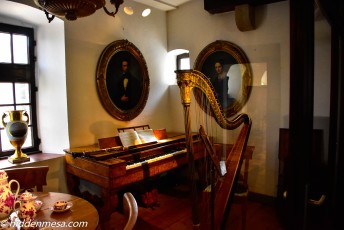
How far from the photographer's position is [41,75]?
10.1ft

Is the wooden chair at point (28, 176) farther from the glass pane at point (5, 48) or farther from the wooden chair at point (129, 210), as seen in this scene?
the glass pane at point (5, 48)

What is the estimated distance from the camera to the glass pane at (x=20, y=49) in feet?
9.53

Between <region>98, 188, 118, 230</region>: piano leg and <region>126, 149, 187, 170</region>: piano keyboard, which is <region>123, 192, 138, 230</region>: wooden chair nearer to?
<region>98, 188, 118, 230</region>: piano leg

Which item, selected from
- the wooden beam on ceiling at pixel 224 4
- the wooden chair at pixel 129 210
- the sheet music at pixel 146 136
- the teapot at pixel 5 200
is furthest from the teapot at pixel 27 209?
the wooden beam on ceiling at pixel 224 4

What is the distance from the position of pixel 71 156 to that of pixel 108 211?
73cm

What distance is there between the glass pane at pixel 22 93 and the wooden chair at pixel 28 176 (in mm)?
1151

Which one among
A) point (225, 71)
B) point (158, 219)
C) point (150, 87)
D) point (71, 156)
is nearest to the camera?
point (71, 156)

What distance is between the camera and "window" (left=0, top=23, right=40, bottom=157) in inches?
110

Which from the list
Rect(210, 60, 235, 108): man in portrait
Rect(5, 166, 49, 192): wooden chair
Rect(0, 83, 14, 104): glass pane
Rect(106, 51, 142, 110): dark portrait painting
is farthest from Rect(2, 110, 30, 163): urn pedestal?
Rect(210, 60, 235, 108): man in portrait

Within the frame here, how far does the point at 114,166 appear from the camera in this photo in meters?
2.37

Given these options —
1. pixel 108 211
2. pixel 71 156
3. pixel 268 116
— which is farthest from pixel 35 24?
pixel 268 116

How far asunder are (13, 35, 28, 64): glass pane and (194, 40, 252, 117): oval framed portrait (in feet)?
7.15

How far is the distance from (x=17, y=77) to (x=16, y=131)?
26.9 inches

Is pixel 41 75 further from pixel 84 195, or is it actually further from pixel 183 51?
pixel 183 51
